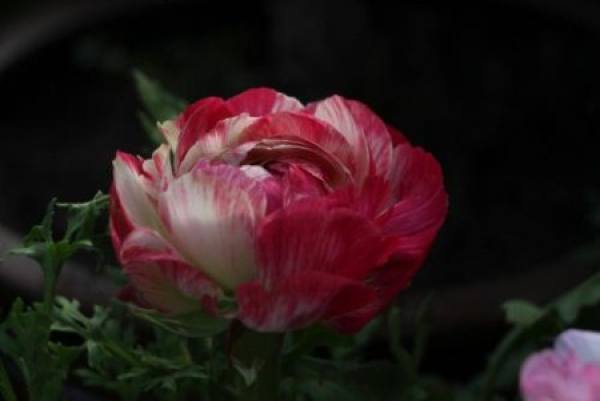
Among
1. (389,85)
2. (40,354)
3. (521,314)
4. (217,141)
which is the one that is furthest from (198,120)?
(389,85)

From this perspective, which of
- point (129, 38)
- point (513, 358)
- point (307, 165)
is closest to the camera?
point (307, 165)

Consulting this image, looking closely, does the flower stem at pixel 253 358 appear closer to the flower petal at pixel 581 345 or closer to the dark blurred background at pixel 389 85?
the flower petal at pixel 581 345

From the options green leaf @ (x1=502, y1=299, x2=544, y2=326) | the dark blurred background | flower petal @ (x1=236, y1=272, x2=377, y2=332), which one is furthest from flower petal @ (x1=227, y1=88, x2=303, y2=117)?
the dark blurred background

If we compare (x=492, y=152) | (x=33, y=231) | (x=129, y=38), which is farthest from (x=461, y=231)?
(x=33, y=231)

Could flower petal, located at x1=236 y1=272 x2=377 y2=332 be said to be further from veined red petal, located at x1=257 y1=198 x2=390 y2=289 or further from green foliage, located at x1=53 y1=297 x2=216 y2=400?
green foliage, located at x1=53 y1=297 x2=216 y2=400

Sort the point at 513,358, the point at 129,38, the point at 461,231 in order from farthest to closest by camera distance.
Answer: the point at 129,38 < the point at 461,231 < the point at 513,358

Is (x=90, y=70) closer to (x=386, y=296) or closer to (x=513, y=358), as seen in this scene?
(x=513, y=358)
